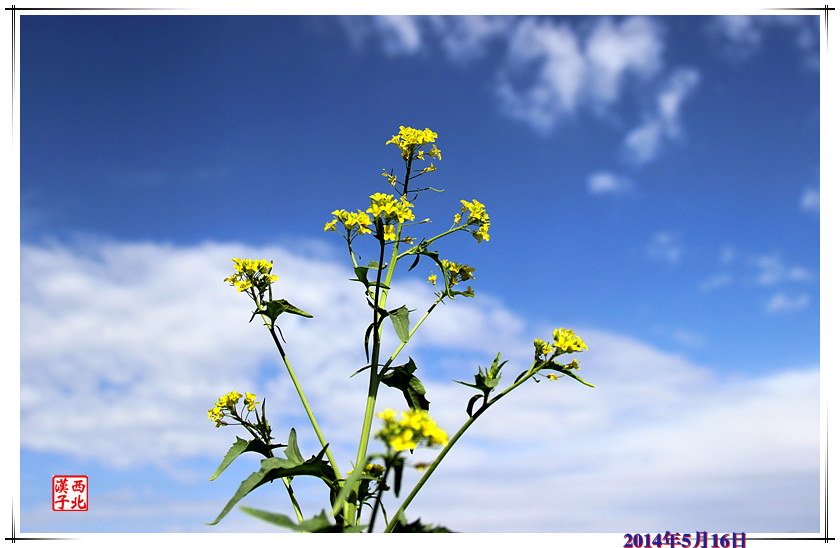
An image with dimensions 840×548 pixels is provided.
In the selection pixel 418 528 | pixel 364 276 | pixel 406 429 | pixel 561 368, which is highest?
pixel 364 276

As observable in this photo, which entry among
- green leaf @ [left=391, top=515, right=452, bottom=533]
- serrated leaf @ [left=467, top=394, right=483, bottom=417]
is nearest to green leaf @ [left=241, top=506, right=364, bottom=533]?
green leaf @ [left=391, top=515, right=452, bottom=533]

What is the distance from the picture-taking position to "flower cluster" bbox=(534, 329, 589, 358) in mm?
2328

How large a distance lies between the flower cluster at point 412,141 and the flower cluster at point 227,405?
137cm

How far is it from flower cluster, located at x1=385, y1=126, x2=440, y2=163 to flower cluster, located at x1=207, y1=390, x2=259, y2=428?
1.37 m

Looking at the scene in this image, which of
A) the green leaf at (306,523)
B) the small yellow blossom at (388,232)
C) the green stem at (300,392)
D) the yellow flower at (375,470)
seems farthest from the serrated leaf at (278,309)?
the green leaf at (306,523)

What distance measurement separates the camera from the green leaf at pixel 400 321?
2392mm

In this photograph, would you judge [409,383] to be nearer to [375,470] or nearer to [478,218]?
[375,470]

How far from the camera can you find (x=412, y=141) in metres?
2.65

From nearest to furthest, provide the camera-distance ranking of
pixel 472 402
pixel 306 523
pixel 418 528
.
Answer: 1. pixel 306 523
2. pixel 418 528
3. pixel 472 402

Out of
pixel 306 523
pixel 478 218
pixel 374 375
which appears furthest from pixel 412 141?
pixel 306 523

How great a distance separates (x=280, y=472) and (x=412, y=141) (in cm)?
157

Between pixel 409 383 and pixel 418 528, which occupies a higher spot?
pixel 409 383

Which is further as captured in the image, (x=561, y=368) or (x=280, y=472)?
(x=561, y=368)

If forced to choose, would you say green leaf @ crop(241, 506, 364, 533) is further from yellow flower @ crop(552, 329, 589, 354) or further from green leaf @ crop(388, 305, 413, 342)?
yellow flower @ crop(552, 329, 589, 354)
